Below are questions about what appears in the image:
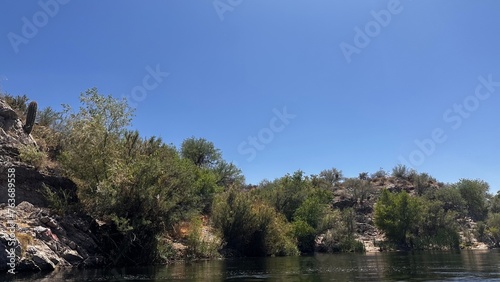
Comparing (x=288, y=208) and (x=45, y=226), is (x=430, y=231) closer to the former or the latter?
(x=288, y=208)

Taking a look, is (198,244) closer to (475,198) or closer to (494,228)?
(494,228)

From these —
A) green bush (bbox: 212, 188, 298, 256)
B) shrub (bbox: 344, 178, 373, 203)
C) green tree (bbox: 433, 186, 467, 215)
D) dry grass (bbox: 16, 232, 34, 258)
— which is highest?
shrub (bbox: 344, 178, 373, 203)

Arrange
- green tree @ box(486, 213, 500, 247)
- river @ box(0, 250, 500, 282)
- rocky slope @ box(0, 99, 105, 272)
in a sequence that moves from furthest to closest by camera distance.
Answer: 1. green tree @ box(486, 213, 500, 247)
2. rocky slope @ box(0, 99, 105, 272)
3. river @ box(0, 250, 500, 282)

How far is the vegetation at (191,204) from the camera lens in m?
38.8

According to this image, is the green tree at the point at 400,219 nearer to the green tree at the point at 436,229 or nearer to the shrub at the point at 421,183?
the green tree at the point at 436,229

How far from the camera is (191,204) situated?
1805 inches

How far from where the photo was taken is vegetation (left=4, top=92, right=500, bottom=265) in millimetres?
38781

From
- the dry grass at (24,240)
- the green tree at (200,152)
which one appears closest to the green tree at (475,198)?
the green tree at (200,152)

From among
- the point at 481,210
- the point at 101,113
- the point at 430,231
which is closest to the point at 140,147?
the point at 101,113

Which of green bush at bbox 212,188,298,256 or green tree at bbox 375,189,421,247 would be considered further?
green tree at bbox 375,189,421,247

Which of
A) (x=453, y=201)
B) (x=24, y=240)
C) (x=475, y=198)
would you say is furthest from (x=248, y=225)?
(x=475, y=198)

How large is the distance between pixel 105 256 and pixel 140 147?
1369 cm

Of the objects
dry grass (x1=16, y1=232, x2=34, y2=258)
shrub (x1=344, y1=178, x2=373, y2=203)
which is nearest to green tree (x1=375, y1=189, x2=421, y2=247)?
shrub (x1=344, y1=178, x2=373, y2=203)

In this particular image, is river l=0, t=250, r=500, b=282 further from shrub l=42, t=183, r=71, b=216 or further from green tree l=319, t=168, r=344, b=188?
green tree l=319, t=168, r=344, b=188
